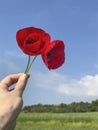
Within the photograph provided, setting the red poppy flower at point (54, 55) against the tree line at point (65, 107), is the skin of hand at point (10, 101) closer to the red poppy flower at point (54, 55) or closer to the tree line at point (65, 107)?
the red poppy flower at point (54, 55)

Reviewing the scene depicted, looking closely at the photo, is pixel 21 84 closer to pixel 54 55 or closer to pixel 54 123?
pixel 54 55

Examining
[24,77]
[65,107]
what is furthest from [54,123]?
[24,77]

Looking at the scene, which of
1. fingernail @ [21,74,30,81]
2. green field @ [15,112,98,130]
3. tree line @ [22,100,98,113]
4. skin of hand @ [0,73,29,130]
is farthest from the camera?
tree line @ [22,100,98,113]

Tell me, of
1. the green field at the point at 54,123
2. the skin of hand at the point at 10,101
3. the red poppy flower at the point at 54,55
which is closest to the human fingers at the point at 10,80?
the skin of hand at the point at 10,101

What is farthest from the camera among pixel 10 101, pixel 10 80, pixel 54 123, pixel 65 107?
pixel 65 107

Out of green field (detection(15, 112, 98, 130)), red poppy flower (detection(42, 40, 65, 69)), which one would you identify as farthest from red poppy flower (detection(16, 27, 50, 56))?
green field (detection(15, 112, 98, 130))

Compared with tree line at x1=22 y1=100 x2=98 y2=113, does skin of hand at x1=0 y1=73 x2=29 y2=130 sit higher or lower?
higher

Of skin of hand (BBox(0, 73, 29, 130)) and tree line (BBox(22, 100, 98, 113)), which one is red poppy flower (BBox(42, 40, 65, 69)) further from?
tree line (BBox(22, 100, 98, 113))
